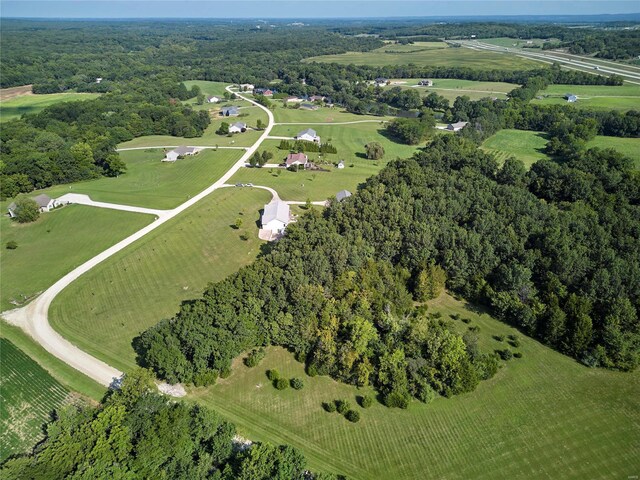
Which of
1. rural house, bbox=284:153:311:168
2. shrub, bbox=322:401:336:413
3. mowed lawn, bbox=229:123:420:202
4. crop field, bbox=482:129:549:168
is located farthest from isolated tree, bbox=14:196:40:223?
crop field, bbox=482:129:549:168

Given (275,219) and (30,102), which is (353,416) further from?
(30,102)

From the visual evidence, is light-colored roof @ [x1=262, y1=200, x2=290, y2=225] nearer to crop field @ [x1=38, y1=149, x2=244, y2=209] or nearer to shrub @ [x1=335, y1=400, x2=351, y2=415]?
crop field @ [x1=38, y1=149, x2=244, y2=209]

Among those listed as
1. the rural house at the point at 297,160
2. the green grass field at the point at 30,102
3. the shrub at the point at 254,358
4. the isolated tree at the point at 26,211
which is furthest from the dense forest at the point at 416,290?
the green grass field at the point at 30,102

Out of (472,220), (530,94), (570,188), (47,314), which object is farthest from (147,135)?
(530,94)

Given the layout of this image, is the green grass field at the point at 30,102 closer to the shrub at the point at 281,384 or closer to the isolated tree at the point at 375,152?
the isolated tree at the point at 375,152

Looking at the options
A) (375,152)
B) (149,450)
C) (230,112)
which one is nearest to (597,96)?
(375,152)

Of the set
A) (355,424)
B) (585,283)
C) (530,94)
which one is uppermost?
(530,94)

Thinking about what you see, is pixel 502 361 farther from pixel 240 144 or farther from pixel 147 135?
pixel 147 135
